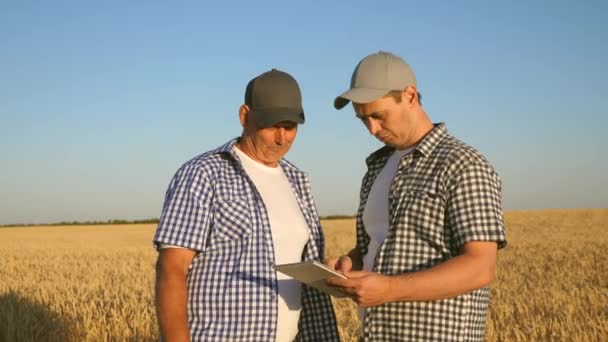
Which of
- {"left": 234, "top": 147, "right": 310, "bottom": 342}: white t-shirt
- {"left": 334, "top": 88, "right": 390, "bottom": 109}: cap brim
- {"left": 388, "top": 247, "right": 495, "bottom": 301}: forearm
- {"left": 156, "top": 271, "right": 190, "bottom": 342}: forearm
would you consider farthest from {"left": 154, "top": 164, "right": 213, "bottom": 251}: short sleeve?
{"left": 388, "top": 247, "right": 495, "bottom": 301}: forearm

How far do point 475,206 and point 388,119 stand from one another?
21.2 inches

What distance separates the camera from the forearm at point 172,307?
9.95 ft

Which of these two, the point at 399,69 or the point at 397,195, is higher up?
the point at 399,69

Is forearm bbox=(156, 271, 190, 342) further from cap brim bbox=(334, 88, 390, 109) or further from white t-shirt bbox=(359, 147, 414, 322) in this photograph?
cap brim bbox=(334, 88, 390, 109)

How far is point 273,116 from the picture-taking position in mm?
3336

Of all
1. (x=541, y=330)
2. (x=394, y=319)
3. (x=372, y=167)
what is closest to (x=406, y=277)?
(x=394, y=319)

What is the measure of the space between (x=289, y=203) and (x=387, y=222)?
472 millimetres

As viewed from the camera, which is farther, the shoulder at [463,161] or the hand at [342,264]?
the hand at [342,264]

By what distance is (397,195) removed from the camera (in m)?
3.20

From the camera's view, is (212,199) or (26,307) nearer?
(212,199)

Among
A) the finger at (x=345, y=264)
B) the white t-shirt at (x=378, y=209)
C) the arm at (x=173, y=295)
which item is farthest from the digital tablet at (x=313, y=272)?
the arm at (x=173, y=295)

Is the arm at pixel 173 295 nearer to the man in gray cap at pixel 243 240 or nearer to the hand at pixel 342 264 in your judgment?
the man in gray cap at pixel 243 240

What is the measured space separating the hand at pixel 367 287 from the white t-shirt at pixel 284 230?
476mm

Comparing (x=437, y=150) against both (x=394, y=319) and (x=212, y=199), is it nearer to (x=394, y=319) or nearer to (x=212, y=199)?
(x=394, y=319)
